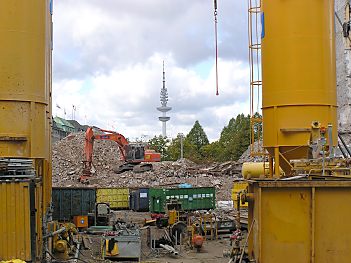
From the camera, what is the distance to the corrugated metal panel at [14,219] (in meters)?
10.4

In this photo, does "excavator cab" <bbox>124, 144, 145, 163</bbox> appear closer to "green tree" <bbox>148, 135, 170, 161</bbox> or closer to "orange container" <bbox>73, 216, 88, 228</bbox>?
"orange container" <bbox>73, 216, 88, 228</bbox>

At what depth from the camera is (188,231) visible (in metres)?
20.1

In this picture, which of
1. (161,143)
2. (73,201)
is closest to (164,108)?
(161,143)

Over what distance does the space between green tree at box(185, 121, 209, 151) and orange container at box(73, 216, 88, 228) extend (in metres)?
68.4

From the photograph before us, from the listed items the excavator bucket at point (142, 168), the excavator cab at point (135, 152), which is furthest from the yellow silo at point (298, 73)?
the excavator bucket at point (142, 168)

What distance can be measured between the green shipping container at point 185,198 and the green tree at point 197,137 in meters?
63.6

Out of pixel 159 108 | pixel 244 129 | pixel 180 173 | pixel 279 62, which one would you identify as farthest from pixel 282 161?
pixel 159 108

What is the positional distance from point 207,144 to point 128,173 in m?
45.4

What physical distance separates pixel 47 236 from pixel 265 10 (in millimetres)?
7821

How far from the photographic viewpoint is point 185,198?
84.9 ft

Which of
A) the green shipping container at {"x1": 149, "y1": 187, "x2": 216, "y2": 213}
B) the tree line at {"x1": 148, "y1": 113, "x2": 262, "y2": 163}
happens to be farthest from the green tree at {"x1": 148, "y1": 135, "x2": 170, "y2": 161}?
the green shipping container at {"x1": 149, "y1": 187, "x2": 216, "y2": 213}

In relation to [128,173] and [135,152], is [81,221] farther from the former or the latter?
[135,152]

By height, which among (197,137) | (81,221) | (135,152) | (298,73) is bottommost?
(81,221)

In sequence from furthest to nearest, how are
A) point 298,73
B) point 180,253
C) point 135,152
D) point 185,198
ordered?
point 135,152 → point 185,198 → point 180,253 → point 298,73
